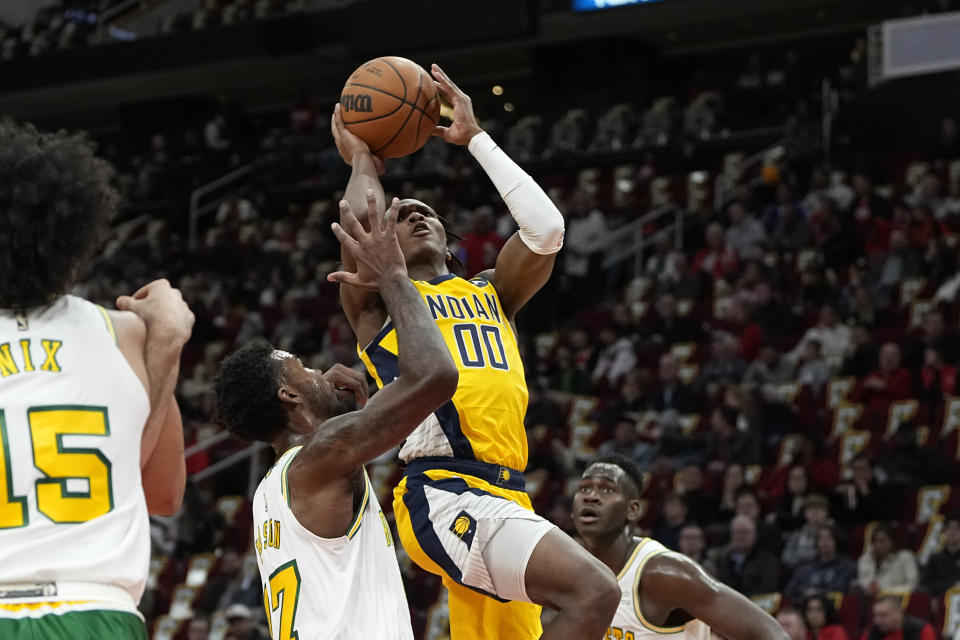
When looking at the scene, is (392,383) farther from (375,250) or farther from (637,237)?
(637,237)

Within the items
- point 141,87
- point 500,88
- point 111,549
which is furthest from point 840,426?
point 141,87

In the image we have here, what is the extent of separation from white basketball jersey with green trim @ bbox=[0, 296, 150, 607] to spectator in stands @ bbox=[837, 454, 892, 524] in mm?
8400

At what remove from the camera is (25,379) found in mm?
2877

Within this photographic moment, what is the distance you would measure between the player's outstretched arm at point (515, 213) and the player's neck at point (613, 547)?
1.15 metres

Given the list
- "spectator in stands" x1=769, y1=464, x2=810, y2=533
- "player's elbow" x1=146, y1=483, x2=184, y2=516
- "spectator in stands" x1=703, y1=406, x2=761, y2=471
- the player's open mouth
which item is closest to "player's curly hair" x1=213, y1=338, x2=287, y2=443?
"player's elbow" x1=146, y1=483, x2=184, y2=516

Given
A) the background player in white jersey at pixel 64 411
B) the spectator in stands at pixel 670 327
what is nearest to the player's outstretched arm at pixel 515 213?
the background player in white jersey at pixel 64 411

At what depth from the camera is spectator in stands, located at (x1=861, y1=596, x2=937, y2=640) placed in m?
8.61

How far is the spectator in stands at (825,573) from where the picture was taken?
9.66m

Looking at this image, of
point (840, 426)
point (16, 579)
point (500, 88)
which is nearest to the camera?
point (16, 579)

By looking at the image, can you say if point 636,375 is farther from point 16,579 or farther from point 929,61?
point 16,579

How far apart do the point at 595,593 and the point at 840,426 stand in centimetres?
819

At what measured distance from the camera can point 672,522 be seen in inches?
421

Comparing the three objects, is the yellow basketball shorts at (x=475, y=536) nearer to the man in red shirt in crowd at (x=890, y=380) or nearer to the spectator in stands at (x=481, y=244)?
the man in red shirt in crowd at (x=890, y=380)

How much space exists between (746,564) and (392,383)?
22.8 feet
